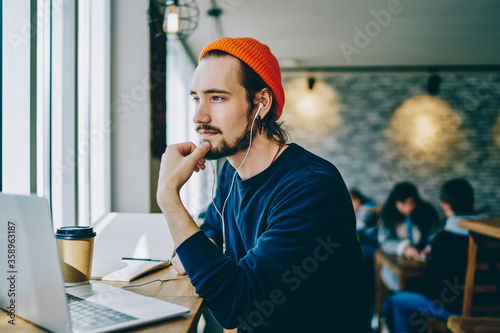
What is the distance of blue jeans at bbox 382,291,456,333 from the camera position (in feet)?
7.12

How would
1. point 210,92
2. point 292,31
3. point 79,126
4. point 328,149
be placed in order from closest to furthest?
point 210,92
point 79,126
point 292,31
point 328,149

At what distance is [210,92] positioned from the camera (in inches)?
45.4

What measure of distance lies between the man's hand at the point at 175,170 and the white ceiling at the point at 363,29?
2727 mm

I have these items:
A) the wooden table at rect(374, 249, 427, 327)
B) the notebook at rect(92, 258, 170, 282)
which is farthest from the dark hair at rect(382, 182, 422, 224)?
the notebook at rect(92, 258, 170, 282)

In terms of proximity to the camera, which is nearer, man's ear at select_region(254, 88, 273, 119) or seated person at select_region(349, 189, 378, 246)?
man's ear at select_region(254, 88, 273, 119)

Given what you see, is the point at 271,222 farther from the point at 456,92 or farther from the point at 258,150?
the point at 456,92

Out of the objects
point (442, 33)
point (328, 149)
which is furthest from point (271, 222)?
point (328, 149)

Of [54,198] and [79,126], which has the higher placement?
[79,126]

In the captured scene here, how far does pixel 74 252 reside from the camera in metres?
0.97

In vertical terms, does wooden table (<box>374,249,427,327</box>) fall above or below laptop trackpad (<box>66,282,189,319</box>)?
below

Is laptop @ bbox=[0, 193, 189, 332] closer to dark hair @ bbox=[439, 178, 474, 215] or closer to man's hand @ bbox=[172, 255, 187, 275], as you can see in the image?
man's hand @ bbox=[172, 255, 187, 275]

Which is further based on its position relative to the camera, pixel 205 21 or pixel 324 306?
pixel 205 21

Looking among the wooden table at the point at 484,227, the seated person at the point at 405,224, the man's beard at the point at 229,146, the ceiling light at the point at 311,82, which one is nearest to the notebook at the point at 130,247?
the man's beard at the point at 229,146

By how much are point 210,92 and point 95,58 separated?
105 cm
